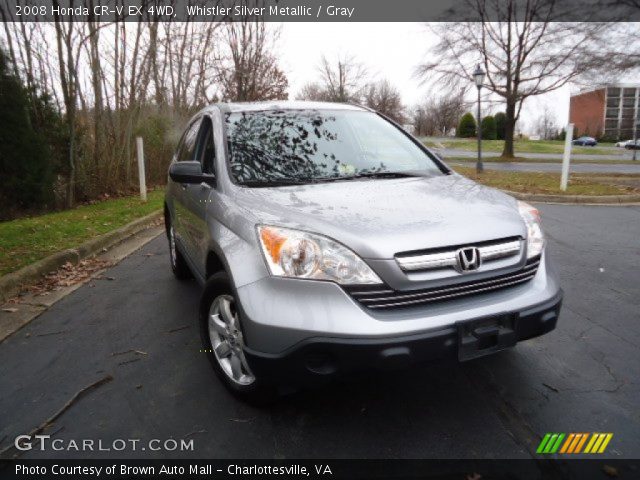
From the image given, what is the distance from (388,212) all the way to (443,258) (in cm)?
38

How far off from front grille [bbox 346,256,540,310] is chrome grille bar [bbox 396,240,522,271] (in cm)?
10

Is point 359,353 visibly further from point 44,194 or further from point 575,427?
point 44,194

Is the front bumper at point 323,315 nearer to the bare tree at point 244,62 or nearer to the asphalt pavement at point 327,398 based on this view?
the asphalt pavement at point 327,398

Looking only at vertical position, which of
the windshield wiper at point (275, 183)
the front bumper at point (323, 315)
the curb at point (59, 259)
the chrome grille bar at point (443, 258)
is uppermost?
the windshield wiper at point (275, 183)

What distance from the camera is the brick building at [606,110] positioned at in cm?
8575

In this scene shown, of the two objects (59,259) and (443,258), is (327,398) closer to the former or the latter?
(443,258)

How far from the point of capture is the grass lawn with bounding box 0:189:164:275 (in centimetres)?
546

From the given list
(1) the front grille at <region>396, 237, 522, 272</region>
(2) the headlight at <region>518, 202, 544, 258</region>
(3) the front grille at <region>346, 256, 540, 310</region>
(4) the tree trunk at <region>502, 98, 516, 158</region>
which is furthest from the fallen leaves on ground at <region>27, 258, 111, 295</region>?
(4) the tree trunk at <region>502, 98, 516, 158</region>

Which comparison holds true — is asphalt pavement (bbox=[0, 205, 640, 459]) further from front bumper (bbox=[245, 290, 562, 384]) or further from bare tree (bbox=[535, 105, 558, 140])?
bare tree (bbox=[535, 105, 558, 140])

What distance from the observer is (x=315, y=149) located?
3234mm

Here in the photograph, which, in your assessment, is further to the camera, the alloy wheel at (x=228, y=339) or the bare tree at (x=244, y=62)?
the bare tree at (x=244, y=62)

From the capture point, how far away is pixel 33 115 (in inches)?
376

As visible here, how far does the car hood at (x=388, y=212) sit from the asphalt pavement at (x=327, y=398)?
0.62 meters

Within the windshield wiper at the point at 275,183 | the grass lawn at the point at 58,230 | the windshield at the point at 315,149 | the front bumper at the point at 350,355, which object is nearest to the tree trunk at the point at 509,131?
the grass lawn at the point at 58,230
